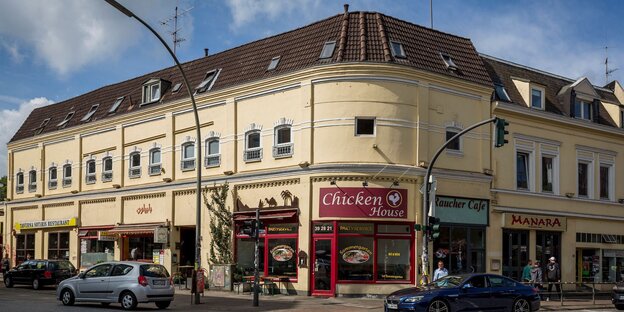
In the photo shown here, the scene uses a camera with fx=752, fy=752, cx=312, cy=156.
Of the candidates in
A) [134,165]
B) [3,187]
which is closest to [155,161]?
[134,165]

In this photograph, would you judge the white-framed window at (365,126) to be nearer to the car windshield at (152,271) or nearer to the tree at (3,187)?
the car windshield at (152,271)

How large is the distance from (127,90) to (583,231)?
24.6 metres

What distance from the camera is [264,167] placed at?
101 feet

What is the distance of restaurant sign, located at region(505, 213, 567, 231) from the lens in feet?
106

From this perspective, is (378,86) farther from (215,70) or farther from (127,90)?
(127,90)

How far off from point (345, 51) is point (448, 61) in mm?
5074

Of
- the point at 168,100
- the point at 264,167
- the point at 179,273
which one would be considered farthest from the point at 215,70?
the point at 179,273

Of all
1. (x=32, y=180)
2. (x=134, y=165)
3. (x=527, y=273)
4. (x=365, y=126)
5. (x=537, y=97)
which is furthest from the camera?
(x=32, y=180)

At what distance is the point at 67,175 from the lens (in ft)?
141

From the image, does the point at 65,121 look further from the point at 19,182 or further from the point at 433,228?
the point at 433,228

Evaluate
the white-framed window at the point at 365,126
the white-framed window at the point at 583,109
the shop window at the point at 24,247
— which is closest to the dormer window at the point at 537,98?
the white-framed window at the point at 583,109

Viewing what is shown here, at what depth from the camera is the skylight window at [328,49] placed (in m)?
29.3

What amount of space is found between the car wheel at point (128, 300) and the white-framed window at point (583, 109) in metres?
23.5

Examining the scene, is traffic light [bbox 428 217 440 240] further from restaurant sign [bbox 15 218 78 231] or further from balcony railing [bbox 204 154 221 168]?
restaurant sign [bbox 15 218 78 231]
